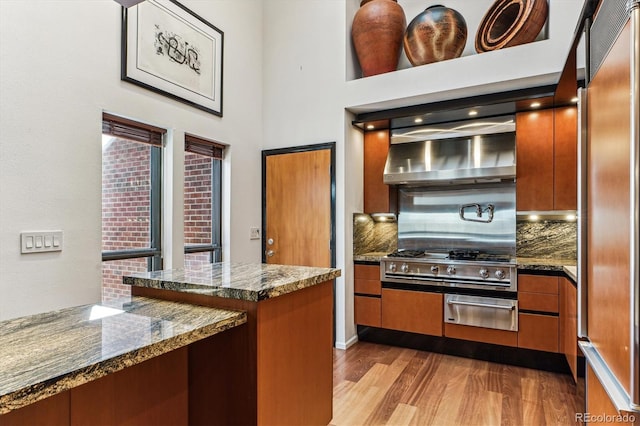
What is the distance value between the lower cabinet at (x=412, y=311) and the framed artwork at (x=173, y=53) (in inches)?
95.7

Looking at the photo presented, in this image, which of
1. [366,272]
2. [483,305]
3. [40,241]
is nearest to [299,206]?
[366,272]

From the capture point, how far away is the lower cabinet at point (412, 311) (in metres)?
3.31

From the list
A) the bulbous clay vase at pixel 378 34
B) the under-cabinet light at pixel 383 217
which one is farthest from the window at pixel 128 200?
the under-cabinet light at pixel 383 217

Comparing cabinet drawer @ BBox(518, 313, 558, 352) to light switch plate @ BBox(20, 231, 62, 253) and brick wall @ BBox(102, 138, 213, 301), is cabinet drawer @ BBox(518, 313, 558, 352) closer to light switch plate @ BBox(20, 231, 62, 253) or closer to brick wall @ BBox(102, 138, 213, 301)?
brick wall @ BBox(102, 138, 213, 301)

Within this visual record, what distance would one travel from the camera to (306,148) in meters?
3.79

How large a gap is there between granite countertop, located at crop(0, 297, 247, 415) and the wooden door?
7.26ft

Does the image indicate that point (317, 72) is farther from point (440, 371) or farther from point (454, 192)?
point (440, 371)

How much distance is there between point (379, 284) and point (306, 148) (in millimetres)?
1559

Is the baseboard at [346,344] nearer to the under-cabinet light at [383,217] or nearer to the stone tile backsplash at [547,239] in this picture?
the under-cabinet light at [383,217]

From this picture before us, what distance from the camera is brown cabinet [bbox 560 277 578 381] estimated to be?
245 centimetres

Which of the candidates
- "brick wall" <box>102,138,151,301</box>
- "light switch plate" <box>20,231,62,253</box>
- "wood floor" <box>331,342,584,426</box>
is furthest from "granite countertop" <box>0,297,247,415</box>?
"wood floor" <box>331,342,584,426</box>

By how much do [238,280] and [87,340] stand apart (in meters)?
0.64

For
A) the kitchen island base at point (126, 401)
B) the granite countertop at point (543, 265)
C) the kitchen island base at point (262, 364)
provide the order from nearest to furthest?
the kitchen island base at point (126, 401) < the kitchen island base at point (262, 364) < the granite countertop at point (543, 265)

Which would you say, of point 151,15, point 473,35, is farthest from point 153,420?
point 473,35
